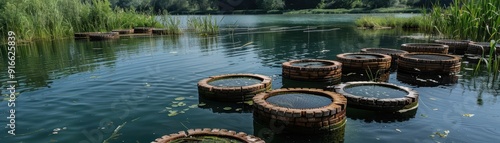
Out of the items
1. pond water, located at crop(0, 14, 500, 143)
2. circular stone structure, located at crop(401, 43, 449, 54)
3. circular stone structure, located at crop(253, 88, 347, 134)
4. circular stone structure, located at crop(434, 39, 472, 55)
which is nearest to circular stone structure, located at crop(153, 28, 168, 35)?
pond water, located at crop(0, 14, 500, 143)

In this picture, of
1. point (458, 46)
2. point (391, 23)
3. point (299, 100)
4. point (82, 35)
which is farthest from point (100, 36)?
point (391, 23)

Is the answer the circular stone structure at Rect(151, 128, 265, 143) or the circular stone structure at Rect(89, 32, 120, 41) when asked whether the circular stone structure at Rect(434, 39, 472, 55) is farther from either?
the circular stone structure at Rect(89, 32, 120, 41)

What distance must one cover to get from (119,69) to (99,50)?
20.5 feet

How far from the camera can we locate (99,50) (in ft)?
56.2

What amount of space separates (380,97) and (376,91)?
0.52 meters

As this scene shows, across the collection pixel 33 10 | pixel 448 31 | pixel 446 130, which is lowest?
pixel 446 130

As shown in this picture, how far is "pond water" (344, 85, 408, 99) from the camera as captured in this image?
24.0ft

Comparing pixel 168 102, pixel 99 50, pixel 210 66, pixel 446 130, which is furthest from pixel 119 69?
pixel 446 130

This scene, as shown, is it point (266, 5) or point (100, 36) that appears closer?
point (100, 36)

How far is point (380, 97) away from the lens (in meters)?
7.17

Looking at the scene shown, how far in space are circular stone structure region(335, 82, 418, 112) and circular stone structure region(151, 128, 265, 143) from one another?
3035mm

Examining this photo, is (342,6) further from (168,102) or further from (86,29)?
(168,102)

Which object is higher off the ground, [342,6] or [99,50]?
[342,6]

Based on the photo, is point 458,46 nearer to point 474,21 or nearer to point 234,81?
point 474,21
